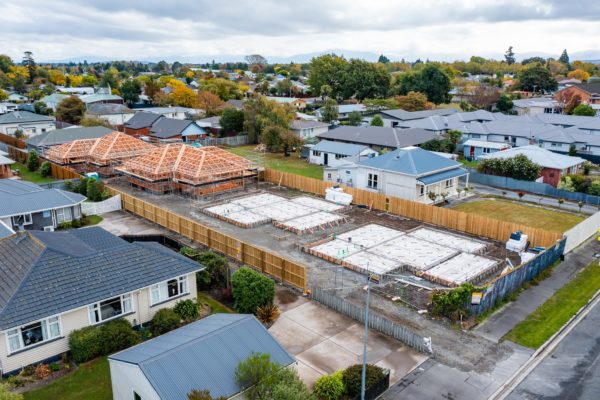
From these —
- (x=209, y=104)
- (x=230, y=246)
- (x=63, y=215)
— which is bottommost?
(x=230, y=246)

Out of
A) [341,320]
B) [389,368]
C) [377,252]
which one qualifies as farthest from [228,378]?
[377,252]

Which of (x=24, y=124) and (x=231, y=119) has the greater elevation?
(x=231, y=119)

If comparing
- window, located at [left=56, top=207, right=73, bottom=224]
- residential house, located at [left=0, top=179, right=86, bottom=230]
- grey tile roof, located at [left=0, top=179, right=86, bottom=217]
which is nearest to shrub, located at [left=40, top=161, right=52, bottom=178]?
grey tile roof, located at [left=0, top=179, right=86, bottom=217]

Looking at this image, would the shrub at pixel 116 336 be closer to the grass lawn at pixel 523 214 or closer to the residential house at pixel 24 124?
the grass lawn at pixel 523 214

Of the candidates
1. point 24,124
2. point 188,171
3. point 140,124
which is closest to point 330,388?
point 188,171

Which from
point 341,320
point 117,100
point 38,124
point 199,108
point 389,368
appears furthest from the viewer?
point 117,100

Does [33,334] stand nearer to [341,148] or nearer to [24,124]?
[341,148]

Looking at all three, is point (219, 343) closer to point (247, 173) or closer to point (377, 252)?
point (377, 252)

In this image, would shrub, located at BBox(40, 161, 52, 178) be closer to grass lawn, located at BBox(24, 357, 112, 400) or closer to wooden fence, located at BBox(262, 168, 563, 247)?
wooden fence, located at BBox(262, 168, 563, 247)
